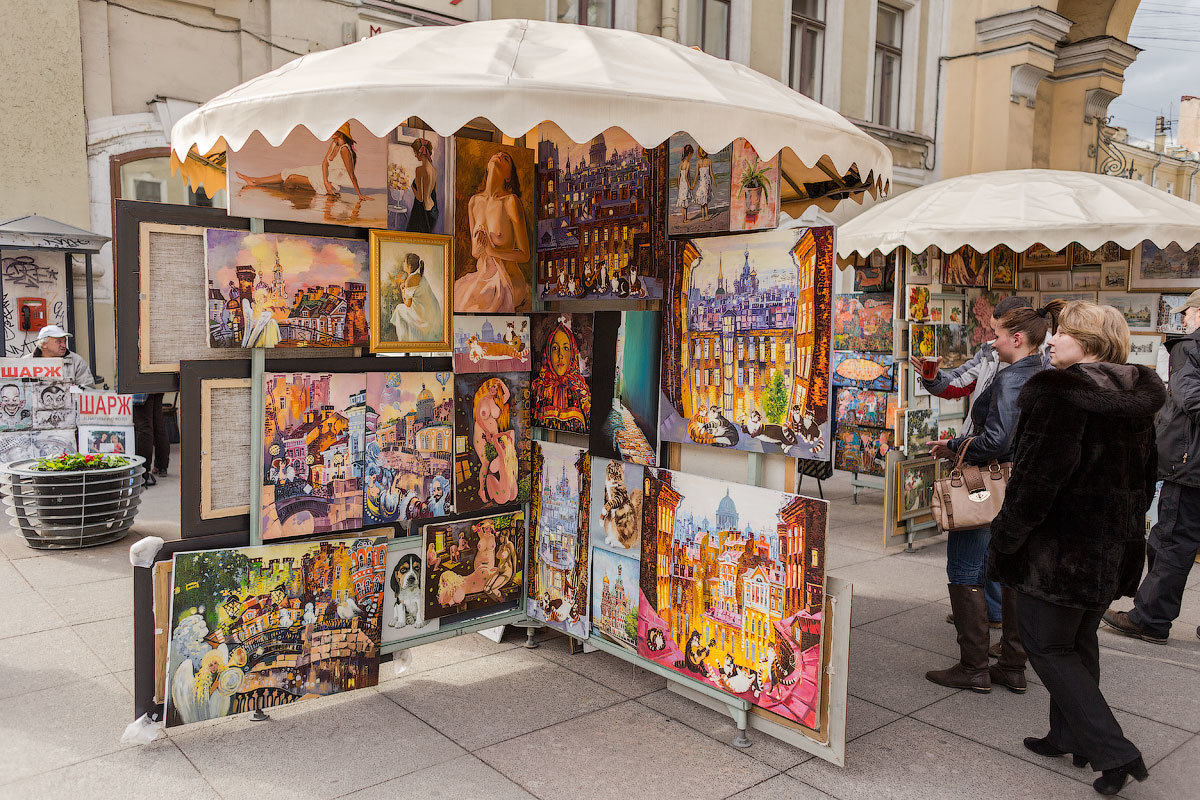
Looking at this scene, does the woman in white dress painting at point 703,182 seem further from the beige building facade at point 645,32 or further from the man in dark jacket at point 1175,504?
the beige building facade at point 645,32

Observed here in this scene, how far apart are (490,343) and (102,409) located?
527 cm

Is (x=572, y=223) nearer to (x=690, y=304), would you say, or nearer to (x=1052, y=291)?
(x=690, y=304)

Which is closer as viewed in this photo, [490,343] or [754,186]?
[754,186]

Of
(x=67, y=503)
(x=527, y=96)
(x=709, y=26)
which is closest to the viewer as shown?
(x=527, y=96)

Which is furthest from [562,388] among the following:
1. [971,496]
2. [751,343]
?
[971,496]

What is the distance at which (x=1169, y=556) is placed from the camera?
16.0 ft

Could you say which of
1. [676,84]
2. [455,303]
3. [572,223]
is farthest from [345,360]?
[676,84]

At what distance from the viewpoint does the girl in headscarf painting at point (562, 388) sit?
13.9 feet

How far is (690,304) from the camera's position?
148 inches

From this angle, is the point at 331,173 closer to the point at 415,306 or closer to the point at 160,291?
the point at 415,306

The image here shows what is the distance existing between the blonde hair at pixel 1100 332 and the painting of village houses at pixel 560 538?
2.16 meters

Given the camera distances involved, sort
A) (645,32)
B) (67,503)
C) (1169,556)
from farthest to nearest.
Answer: (645,32), (67,503), (1169,556)

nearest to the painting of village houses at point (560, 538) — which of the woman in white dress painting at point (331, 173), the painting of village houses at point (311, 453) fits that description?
the painting of village houses at point (311, 453)

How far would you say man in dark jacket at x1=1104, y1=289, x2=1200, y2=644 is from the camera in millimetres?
4832
